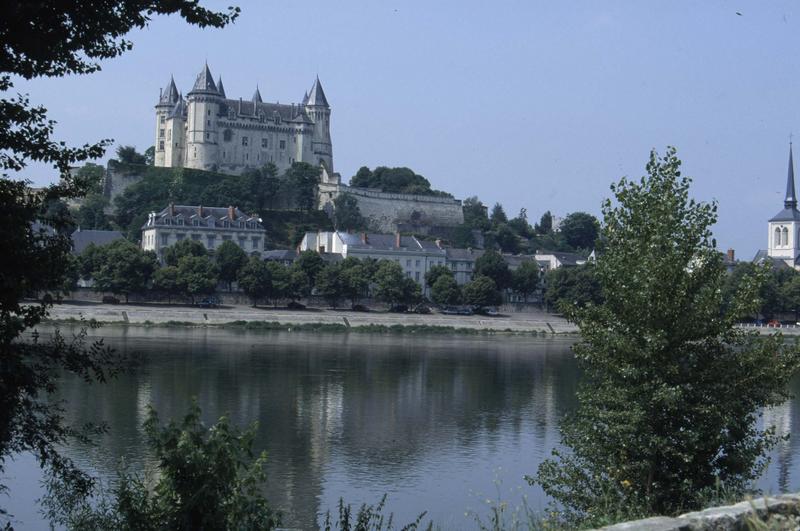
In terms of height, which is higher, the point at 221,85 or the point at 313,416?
the point at 221,85

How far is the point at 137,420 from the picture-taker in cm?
1975

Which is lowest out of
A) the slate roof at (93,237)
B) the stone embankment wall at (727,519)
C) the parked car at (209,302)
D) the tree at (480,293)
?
the stone embankment wall at (727,519)

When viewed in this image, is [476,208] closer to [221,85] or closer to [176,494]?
[221,85]

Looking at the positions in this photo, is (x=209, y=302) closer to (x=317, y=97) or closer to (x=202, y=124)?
(x=202, y=124)

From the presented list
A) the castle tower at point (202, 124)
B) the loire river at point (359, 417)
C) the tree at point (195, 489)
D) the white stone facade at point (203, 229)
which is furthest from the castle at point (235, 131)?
the tree at point (195, 489)

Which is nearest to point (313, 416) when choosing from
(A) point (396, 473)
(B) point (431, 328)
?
(A) point (396, 473)

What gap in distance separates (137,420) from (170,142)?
212 ft

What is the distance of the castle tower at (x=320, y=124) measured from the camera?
86.8m

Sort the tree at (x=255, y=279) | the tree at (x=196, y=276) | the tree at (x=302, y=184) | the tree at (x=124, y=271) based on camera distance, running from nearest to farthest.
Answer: the tree at (x=124, y=271) < the tree at (x=196, y=276) < the tree at (x=255, y=279) < the tree at (x=302, y=184)

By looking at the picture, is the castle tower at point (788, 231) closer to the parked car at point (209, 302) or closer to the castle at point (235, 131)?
the castle at point (235, 131)

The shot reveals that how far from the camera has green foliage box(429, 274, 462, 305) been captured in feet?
191

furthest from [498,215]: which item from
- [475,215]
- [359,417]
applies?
[359,417]

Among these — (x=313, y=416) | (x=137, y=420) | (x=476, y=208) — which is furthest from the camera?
(x=476, y=208)

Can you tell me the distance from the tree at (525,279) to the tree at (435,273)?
4605 millimetres
